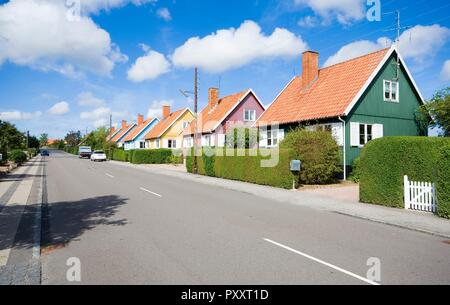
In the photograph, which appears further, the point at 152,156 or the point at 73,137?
the point at 73,137

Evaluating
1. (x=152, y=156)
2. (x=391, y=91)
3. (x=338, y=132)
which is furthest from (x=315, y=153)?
(x=152, y=156)

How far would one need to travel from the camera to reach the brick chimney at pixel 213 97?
151 feet

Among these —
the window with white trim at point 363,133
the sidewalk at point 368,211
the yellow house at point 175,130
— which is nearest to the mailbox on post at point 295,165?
the sidewalk at point 368,211

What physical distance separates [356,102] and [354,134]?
2.03 meters

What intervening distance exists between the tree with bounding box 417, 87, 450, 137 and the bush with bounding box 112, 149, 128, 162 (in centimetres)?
4003

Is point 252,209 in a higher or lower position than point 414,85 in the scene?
lower

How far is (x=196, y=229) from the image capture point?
8336 millimetres

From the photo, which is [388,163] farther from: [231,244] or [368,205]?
[231,244]

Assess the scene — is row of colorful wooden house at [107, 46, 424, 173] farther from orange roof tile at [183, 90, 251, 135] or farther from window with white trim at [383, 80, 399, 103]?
orange roof tile at [183, 90, 251, 135]

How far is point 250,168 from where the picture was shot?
20359mm

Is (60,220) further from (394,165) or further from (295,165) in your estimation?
(295,165)

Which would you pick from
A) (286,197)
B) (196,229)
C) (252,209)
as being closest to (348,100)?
(286,197)

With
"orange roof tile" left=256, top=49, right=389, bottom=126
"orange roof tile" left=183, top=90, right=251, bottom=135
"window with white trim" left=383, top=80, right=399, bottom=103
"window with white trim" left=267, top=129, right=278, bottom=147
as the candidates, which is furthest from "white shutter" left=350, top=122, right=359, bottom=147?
"orange roof tile" left=183, top=90, right=251, bottom=135
